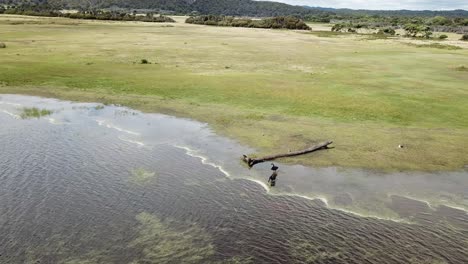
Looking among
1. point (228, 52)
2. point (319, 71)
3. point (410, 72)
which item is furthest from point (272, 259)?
point (228, 52)

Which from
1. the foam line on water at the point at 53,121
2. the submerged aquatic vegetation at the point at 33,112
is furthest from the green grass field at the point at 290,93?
the foam line on water at the point at 53,121

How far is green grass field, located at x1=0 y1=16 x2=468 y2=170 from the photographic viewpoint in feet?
78.8

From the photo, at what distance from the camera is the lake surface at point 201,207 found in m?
13.5

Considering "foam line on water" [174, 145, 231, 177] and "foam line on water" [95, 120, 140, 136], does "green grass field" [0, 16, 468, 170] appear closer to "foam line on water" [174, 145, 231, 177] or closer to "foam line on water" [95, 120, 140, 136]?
"foam line on water" [174, 145, 231, 177]

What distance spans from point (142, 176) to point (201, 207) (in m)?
4.02

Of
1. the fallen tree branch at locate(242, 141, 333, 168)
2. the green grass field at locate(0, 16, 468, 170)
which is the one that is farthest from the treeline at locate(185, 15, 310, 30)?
the fallen tree branch at locate(242, 141, 333, 168)

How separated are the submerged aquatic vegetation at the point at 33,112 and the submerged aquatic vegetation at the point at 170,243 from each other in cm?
1640

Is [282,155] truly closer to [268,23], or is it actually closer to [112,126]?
[112,126]

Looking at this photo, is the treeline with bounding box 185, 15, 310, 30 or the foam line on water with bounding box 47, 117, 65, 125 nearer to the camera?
the foam line on water with bounding box 47, 117, 65, 125

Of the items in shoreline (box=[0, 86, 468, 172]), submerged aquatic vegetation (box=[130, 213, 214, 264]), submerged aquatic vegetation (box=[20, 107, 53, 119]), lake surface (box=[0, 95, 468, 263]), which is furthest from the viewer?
submerged aquatic vegetation (box=[20, 107, 53, 119])

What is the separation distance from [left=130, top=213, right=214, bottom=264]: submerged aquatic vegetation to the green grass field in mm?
8766

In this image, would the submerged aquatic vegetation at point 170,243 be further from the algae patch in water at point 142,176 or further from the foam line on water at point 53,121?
the foam line on water at point 53,121

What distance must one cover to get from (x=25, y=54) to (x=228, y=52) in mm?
27321

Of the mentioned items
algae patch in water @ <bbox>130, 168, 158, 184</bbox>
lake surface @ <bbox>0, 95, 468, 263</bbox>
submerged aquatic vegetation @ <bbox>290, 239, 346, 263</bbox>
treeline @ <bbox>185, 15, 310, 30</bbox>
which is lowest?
treeline @ <bbox>185, 15, 310, 30</bbox>
